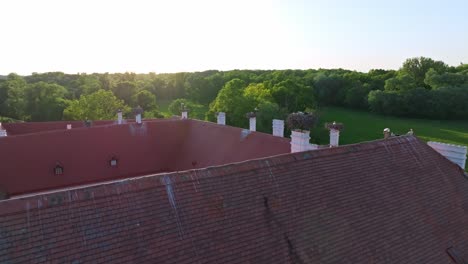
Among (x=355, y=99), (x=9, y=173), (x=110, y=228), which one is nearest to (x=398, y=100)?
(x=355, y=99)

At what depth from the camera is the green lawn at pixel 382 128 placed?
44375mm

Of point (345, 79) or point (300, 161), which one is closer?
point (300, 161)

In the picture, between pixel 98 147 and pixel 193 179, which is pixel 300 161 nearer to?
pixel 193 179

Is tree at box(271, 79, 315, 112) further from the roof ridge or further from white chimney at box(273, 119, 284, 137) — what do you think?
the roof ridge

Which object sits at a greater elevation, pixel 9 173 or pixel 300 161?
pixel 300 161

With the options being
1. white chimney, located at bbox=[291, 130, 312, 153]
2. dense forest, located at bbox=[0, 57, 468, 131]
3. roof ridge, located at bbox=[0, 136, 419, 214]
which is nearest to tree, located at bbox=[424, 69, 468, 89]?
dense forest, located at bbox=[0, 57, 468, 131]

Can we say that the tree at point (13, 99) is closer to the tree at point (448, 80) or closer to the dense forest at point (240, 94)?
the dense forest at point (240, 94)

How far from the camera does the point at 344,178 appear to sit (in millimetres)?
8375

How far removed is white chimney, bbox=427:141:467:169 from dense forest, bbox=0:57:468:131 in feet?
81.0

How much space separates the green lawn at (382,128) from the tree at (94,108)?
2218 cm

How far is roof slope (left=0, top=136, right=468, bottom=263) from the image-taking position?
5508mm

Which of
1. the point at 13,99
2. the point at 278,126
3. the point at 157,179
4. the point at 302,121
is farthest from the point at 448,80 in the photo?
the point at 157,179

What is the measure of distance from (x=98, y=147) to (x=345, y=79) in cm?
6081

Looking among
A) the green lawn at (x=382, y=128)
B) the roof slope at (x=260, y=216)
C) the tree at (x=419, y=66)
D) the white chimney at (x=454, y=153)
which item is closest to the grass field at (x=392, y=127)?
the green lawn at (x=382, y=128)
